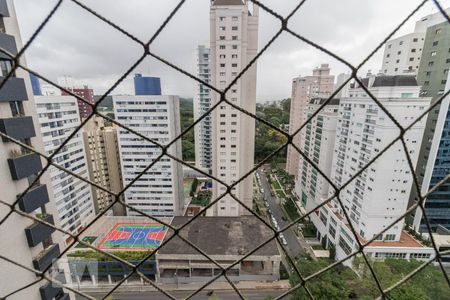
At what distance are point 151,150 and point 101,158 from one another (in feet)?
7.96

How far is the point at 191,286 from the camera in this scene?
5562mm

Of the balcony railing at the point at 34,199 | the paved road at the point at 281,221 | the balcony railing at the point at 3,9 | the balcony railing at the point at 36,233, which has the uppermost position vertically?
the balcony railing at the point at 3,9

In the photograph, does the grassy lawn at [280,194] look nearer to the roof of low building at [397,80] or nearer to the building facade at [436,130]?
the building facade at [436,130]

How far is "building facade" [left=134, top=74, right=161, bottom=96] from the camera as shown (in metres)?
7.24

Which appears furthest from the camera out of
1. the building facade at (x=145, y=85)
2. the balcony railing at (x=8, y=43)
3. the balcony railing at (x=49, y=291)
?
the building facade at (x=145, y=85)

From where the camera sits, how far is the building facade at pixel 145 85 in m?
7.24

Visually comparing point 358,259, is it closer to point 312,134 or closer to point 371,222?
point 371,222

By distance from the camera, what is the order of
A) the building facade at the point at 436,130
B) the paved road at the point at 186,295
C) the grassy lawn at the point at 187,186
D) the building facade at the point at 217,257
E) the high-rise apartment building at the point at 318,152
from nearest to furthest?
1. the paved road at the point at 186,295
2. the building facade at the point at 217,257
3. the building facade at the point at 436,130
4. the high-rise apartment building at the point at 318,152
5. the grassy lawn at the point at 187,186

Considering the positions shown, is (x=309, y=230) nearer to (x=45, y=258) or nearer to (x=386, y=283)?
(x=386, y=283)

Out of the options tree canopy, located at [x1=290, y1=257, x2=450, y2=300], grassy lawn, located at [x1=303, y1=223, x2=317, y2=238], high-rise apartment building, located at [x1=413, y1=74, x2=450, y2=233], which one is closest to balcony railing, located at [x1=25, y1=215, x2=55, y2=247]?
tree canopy, located at [x1=290, y1=257, x2=450, y2=300]

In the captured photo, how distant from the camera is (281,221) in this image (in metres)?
8.41

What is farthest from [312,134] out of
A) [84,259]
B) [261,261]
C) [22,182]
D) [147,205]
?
[22,182]

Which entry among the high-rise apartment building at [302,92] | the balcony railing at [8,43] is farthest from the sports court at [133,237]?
the high-rise apartment building at [302,92]

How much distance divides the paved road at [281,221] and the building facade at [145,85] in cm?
598
